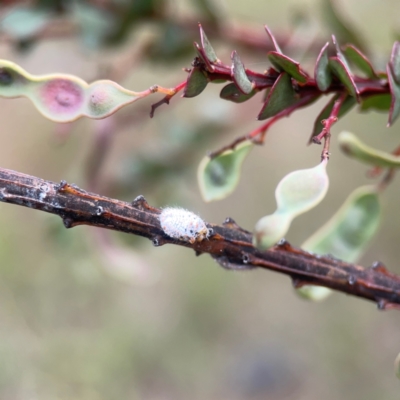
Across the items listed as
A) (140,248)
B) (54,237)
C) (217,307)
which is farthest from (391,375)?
(54,237)

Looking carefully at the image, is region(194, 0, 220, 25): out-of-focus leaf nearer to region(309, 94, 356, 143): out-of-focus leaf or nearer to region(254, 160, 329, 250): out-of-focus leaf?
region(309, 94, 356, 143): out-of-focus leaf

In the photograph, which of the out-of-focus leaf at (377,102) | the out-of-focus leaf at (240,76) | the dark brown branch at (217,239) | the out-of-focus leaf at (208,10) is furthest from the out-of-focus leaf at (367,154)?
the out-of-focus leaf at (208,10)

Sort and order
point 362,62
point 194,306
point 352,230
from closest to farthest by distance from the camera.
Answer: point 362,62 < point 352,230 < point 194,306

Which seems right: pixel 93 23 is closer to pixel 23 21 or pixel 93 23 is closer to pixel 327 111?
pixel 23 21

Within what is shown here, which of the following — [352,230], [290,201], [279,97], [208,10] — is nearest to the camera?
[290,201]

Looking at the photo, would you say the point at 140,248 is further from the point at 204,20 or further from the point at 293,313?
the point at 293,313

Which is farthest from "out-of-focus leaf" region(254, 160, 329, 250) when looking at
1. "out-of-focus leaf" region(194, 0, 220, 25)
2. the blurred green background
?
the blurred green background

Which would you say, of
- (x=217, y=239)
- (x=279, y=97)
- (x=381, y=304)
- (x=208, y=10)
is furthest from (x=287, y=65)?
(x=208, y=10)
